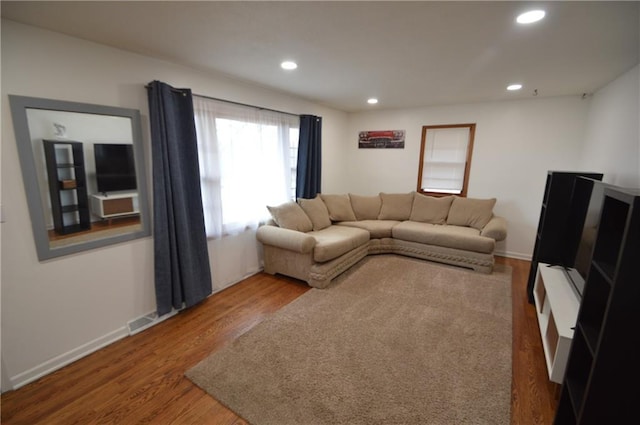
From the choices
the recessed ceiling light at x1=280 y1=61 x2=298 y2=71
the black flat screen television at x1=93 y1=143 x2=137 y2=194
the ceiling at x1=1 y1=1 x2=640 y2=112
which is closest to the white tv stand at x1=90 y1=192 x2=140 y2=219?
the black flat screen television at x1=93 y1=143 x2=137 y2=194

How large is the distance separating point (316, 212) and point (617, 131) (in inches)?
130

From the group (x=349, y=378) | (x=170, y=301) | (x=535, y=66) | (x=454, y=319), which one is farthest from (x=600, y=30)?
(x=170, y=301)

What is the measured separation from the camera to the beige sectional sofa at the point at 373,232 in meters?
3.19

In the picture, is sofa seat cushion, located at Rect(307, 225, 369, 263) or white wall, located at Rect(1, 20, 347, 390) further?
sofa seat cushion, located at Rect(307, 225, 369, 263)

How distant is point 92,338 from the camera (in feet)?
7.03

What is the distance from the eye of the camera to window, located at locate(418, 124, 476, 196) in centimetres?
434

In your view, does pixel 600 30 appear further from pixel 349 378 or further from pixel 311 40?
pixel 349 378

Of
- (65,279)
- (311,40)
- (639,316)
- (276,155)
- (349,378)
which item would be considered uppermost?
(311,40)

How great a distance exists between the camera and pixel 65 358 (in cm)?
200

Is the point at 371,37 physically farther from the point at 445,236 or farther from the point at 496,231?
the point at 496,231

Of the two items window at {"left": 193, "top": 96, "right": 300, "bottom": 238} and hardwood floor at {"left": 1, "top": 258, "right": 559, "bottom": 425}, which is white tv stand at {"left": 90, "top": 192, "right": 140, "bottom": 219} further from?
hardwood floor at {"left": 1, "top": 258, "right": 559, "bottom": 425}

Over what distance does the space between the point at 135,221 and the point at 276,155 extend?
1889mm

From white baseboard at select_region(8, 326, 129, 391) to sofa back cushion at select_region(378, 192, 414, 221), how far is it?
3685 mm

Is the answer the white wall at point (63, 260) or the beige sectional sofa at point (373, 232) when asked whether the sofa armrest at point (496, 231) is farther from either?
the white wall at point (63, 260)
